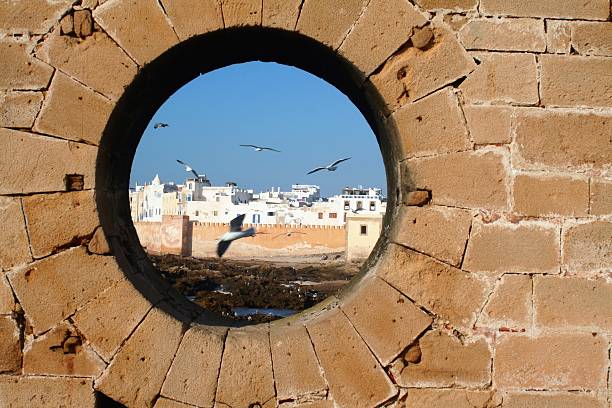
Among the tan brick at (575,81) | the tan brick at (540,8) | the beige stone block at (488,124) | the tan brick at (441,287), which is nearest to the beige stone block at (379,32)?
the tan brick at (540,8)

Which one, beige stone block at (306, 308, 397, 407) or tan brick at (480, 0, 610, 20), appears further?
tan brick at (480, 0, 610, 20)

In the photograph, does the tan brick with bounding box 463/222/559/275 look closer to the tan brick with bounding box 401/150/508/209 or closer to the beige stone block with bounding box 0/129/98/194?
the tan brick with bounding box 401/150/508/209

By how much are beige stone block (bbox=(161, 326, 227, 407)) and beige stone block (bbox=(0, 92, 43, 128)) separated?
1413 mm

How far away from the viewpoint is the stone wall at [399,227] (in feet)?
11.1

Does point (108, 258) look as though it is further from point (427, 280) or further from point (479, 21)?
point (479, 21)

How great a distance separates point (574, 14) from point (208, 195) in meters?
62.2

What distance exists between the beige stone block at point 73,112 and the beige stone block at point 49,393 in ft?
4.15

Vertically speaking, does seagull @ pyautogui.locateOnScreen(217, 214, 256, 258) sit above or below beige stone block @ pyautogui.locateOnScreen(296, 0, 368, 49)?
below

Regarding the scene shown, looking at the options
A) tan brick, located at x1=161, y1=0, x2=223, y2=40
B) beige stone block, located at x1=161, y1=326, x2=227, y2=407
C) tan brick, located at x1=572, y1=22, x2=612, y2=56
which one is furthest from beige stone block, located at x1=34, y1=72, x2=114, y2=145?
Answer: tan brick, located at x1=572, y1=22, x2=612, y2=56

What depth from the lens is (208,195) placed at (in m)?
64.7

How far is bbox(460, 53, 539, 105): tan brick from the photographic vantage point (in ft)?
11.4

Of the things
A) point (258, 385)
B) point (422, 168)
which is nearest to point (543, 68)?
point (422, 168)

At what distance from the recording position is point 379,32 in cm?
347

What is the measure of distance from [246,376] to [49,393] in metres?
1.03
